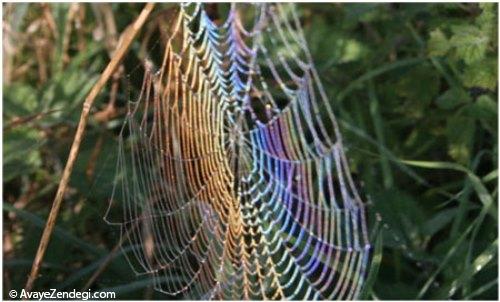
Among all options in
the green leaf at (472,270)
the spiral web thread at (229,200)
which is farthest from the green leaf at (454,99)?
the green leaf at (472,270)

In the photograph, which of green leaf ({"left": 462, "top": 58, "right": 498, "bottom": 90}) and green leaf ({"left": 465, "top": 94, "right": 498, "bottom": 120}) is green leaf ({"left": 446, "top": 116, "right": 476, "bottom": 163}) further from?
green leaf ({"left": 462, "top": 58, "right": 498, "bottom": 90})

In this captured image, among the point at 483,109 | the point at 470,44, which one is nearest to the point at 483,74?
the point at 470,44

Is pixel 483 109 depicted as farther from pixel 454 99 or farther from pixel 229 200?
pixel 229 200

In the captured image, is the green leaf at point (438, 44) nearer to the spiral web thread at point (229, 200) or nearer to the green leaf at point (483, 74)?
the green leaf at point (483, 74)

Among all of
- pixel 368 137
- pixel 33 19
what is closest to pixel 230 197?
pixel 368 137

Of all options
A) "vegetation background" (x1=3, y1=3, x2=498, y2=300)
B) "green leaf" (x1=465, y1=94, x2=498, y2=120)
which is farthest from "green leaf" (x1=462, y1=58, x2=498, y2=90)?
"green leaf" (x1=465, y1=94, x2=498, y2=120)

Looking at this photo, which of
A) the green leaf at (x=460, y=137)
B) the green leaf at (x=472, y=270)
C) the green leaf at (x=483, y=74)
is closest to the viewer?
the green leaf at (x=472, y=270)
